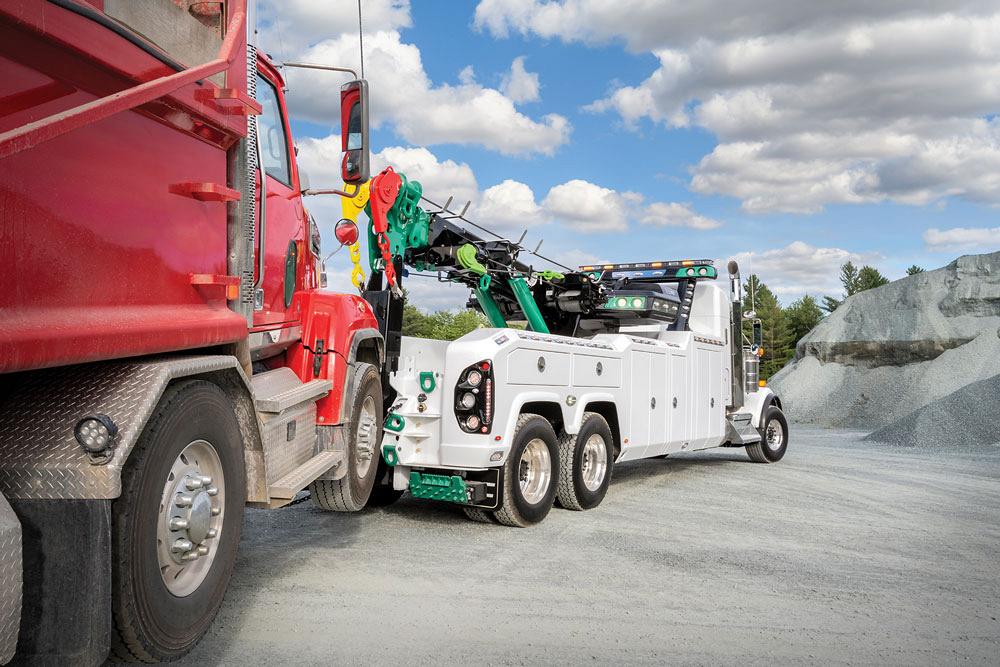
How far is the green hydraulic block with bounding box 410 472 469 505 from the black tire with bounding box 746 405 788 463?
6801mm

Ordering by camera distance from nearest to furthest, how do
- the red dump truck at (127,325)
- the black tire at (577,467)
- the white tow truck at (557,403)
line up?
the red dump truck at (127,325)
the white tow truck at (557,403)
the black tire at (577,467)

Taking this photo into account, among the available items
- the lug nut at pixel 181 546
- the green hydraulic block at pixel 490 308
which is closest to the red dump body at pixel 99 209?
the lug nut at pixel 181 546

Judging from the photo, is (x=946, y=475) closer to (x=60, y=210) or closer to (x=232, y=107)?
(x=232, y=107)

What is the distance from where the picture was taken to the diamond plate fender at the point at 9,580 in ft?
7.80

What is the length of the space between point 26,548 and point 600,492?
588 centimetres

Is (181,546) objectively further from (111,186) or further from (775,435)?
(775,435)

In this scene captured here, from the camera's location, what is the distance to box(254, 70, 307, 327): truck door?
181 inches

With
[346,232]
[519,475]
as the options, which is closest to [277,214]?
[346,232]

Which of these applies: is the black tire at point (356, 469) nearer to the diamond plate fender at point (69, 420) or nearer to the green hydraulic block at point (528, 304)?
the diamond plate fender at point (69, 420)

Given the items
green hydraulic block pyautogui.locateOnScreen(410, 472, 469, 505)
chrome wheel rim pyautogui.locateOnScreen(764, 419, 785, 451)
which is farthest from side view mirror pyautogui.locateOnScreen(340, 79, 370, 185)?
chrome wheel rim pyautogui.locateOnScreen(764, 419, 785, 451)

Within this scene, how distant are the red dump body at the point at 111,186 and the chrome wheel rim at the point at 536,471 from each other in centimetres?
368

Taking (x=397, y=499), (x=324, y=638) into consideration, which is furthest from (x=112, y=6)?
(x=397, y=499)

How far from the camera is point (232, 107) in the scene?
370 centimetres

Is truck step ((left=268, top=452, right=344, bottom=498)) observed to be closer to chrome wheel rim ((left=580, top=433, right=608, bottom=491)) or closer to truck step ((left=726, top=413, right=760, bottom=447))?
chrome wheel rim ((left=580, top=433, right=608, bottom=491))
